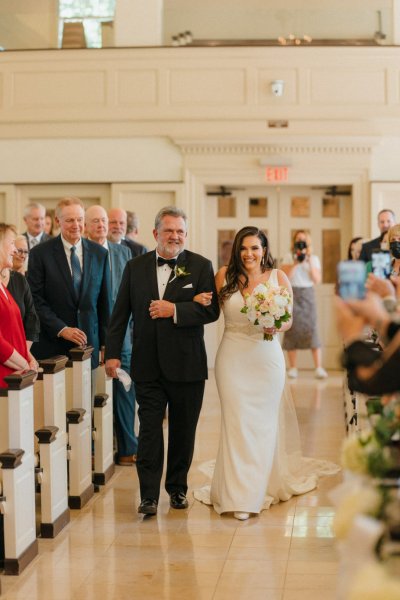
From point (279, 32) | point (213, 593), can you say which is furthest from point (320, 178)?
point (213, 593)

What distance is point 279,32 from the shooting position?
13344mm

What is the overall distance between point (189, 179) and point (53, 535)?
821 cm

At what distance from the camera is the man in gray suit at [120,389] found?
771 centimetres

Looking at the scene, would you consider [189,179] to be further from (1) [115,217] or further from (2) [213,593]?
(2) [213,593]

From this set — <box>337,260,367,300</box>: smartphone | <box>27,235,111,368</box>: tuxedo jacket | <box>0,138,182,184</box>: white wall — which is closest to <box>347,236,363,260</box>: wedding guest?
<box>0,138,182,184</box>: white wall

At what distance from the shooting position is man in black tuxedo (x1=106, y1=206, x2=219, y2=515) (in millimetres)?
6195

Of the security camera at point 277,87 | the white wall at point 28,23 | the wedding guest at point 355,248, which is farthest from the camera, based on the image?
the white wall at point 28,23

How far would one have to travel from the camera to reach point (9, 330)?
615 cm

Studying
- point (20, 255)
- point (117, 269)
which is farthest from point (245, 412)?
point (20, 255)

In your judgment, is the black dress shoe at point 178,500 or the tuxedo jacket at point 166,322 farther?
the black dress shoe at point 178,500

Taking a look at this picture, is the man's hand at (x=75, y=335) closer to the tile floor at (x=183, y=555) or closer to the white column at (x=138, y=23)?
the tile floor at (x=183, y=555)

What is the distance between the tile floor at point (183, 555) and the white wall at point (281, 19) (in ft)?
25.7

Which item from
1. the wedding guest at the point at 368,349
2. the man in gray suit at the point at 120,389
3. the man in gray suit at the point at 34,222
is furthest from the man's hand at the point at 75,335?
the wedding guest at the point at 368,349

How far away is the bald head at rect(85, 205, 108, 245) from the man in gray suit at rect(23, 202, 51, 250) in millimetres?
1844
